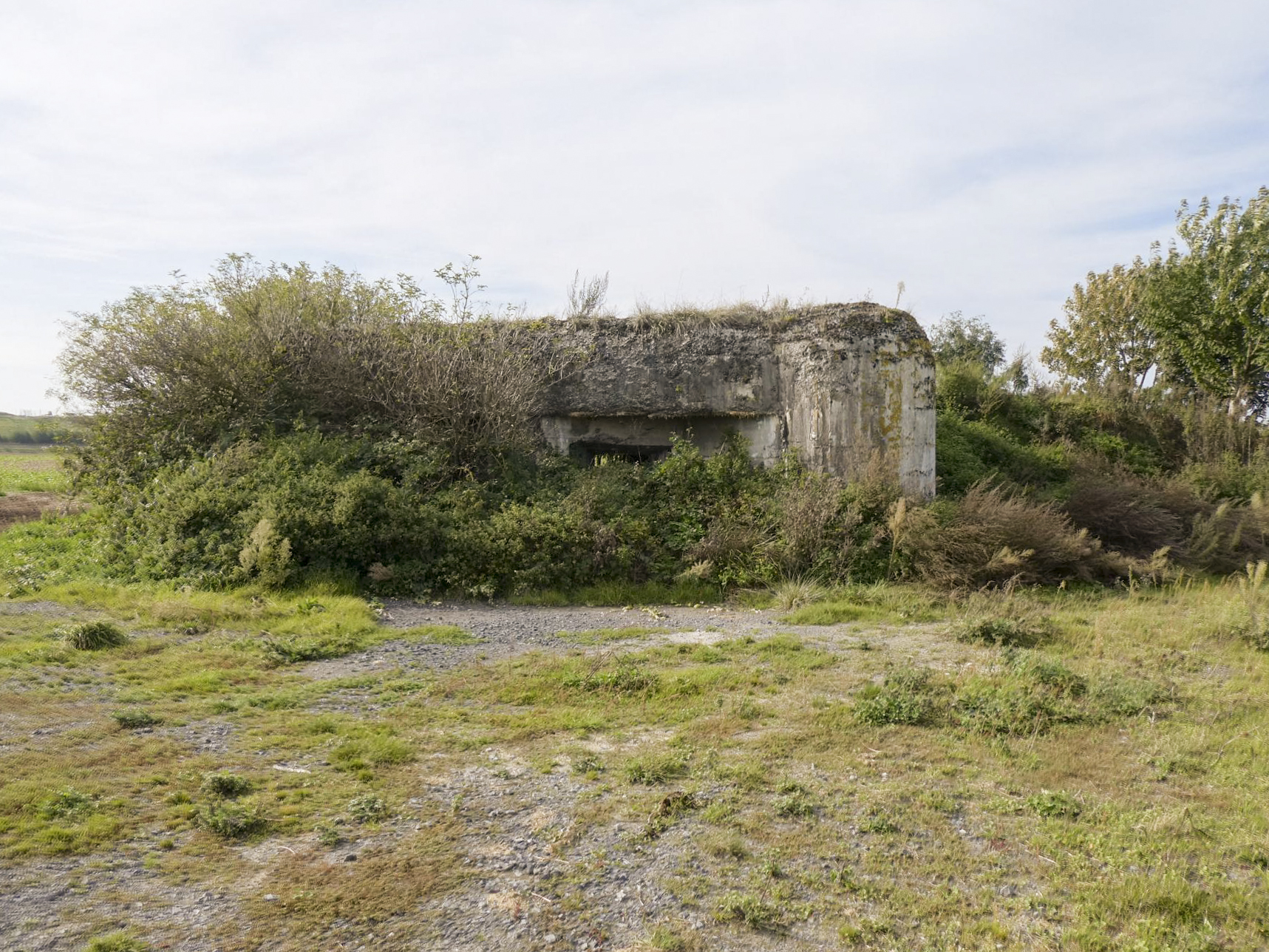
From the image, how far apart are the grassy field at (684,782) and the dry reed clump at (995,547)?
198 centimetres

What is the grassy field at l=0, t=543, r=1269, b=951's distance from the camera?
3758 millimetres

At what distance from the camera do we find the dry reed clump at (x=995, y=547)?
34.6 feet

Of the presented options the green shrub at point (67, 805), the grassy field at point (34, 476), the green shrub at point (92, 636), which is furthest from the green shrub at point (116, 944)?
the grassy field at point (34, 476)

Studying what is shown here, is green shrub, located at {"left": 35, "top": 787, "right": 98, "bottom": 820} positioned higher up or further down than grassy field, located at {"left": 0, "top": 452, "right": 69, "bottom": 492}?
further down

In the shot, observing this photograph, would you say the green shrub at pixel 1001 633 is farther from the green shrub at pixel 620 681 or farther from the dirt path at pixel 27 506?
the dirt path at pixel 27 506

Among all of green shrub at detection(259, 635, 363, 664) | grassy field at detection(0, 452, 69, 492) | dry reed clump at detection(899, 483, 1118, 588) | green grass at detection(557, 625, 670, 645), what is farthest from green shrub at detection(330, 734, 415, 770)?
grassy field at detection(0, 452, 69, 492)

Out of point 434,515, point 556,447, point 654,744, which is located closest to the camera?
point 654,744

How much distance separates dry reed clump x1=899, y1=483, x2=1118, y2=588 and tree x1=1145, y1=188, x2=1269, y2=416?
9340 millimetres

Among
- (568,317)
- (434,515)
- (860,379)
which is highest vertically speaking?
(568,317)

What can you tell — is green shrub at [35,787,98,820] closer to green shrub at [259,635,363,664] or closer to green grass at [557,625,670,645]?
green shrub at [259,635,363,664]

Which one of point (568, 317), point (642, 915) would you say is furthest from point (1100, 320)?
point (642, 915)

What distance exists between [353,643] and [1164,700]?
278 inches

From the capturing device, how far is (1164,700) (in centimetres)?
654

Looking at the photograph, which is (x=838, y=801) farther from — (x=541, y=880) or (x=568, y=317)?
(x=568, y=317)
